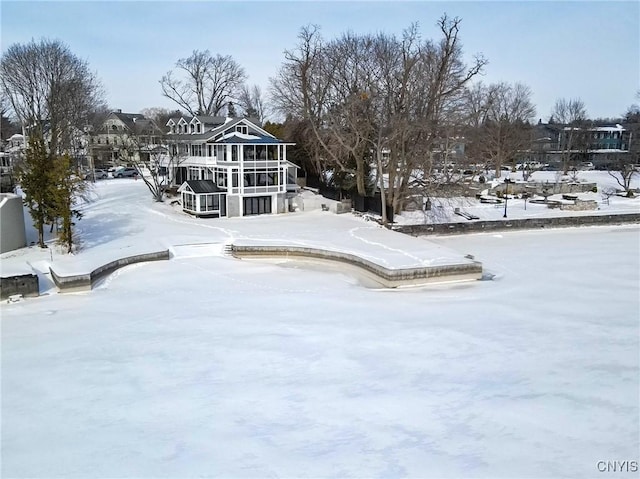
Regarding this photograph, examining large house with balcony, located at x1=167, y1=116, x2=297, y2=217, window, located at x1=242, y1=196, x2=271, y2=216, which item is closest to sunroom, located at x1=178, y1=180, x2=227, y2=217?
large house with balcony, located at x1=167, y1=116, x2=297, y2=217

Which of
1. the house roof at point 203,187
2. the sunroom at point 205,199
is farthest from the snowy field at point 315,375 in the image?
the house roof at point 203,187

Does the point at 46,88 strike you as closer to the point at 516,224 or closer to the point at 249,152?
the point at 249,152

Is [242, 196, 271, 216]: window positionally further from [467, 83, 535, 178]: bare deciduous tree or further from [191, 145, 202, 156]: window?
[467, 83, 535, 178]: bare deciduous tree

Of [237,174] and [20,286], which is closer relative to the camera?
[20,286]

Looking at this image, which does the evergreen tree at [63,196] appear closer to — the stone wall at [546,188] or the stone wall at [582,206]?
the stone wall at [582,206]

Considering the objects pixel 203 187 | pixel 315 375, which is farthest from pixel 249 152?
pixel 315 375

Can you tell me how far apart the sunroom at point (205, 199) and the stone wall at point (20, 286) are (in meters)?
13.6

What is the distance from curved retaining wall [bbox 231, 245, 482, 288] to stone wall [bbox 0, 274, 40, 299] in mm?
8304

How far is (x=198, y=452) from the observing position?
25.5ft

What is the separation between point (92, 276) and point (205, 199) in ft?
41.6

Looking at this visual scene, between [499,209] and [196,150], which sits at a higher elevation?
[196,150]

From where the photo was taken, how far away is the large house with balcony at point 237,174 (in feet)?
100

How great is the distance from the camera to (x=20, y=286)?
1700cm

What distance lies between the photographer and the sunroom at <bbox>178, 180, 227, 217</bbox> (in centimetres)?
3025
